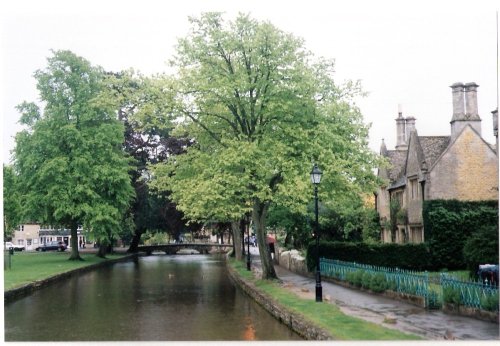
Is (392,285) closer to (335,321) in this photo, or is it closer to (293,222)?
(335,321)

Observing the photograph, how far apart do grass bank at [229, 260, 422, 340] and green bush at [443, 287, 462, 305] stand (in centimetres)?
375

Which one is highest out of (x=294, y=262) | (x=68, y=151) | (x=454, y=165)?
(x=68, y=151)

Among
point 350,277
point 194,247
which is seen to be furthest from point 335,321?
point 194,247

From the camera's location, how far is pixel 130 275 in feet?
144

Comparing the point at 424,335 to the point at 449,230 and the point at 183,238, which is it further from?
the point at 183,238

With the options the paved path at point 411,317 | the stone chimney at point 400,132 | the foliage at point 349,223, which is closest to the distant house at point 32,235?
the foliage at point 349,223

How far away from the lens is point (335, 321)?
17516mm

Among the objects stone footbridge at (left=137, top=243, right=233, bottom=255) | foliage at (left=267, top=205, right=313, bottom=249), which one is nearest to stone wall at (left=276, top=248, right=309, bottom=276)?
foliage at (left=267, top=205, right=313, bottom=249)

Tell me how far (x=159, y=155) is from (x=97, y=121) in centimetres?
1238

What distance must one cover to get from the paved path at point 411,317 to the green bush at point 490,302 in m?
0.46

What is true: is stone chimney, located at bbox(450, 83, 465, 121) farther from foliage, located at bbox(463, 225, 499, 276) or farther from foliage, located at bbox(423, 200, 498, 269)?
foliage, located at bbox(463, 225, 499, 276)

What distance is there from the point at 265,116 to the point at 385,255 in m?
12.8

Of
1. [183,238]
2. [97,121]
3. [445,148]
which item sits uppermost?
[97,121]

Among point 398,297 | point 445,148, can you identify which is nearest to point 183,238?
point 445,148
